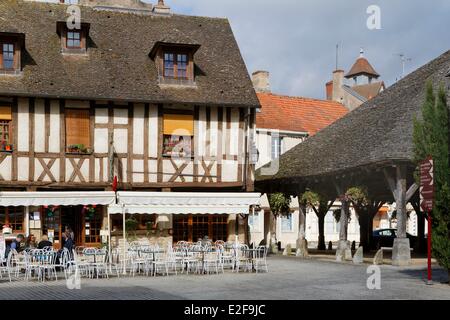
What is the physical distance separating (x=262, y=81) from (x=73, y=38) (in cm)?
1938

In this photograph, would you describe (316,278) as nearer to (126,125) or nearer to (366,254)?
(126,125)

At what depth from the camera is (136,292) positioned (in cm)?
1329

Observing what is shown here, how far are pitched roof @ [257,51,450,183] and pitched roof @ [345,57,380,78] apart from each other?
1582 inches

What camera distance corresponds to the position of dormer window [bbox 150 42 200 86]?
75.5ft

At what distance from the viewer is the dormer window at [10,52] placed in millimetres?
21469

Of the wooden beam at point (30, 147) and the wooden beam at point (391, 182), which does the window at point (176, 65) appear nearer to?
the wooden beam at point (30, 147)

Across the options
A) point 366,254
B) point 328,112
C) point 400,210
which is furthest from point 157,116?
point 328,112

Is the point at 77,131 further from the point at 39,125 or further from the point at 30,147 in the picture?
the point at 30,147

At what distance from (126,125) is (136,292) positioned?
30.9 feet

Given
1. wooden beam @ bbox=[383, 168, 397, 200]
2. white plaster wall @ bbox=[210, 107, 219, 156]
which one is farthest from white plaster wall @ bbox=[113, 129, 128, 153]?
wooden beam @ bbox=[383, 168, 397, 200]

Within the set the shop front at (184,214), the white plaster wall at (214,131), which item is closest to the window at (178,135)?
the white plaster wall at (214,131)

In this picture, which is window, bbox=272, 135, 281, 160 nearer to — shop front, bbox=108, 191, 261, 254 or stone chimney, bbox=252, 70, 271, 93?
stone chimney, bbox=252, 70, 271, 93

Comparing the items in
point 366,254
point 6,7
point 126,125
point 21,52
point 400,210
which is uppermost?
point 6,7

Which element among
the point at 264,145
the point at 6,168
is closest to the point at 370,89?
the point at 264,145
